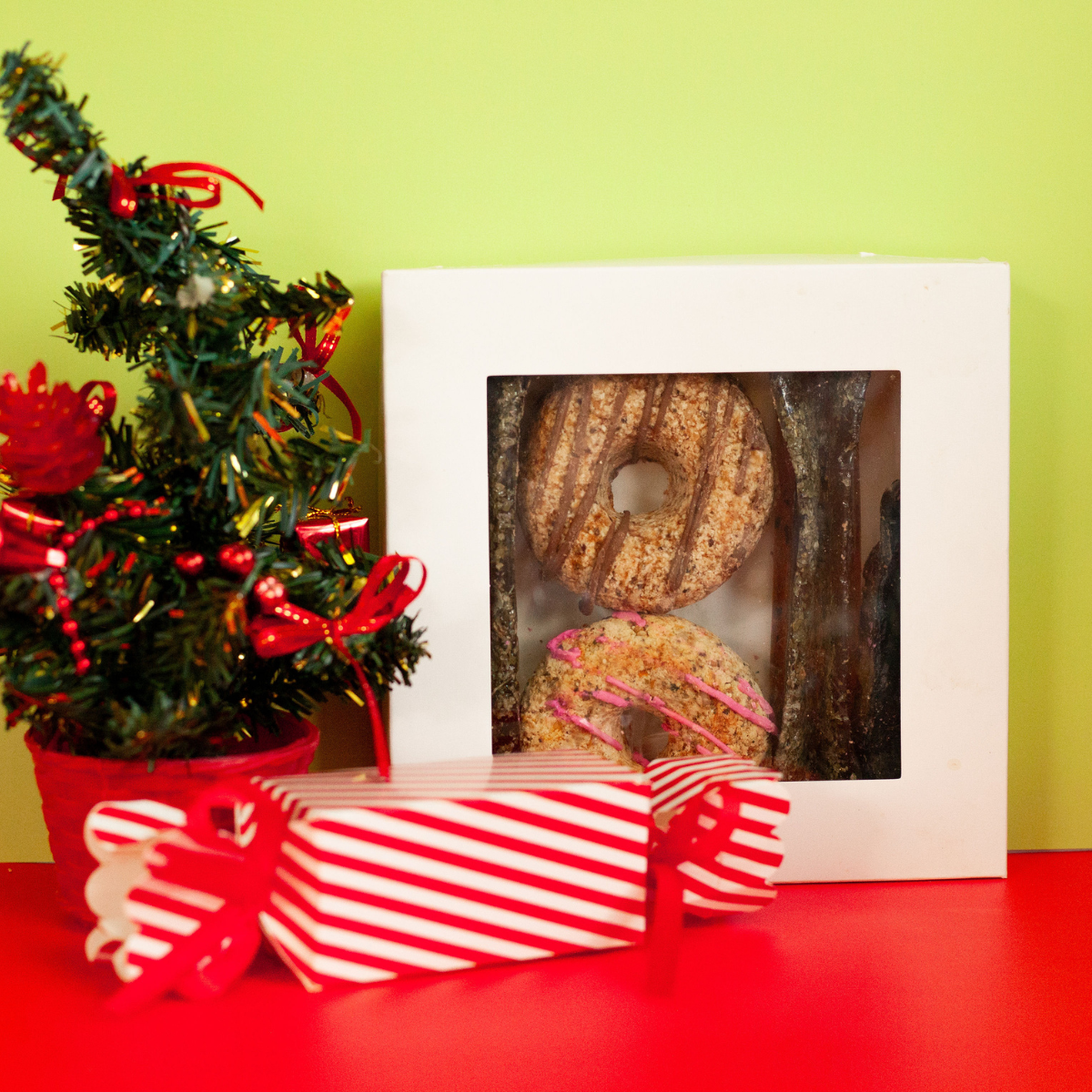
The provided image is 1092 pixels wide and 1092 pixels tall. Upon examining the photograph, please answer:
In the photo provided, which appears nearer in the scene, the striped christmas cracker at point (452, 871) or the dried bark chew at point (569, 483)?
the striped christmas cracker at point (452, 871)

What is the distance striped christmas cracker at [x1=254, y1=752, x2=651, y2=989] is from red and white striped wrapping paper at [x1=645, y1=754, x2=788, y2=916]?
0.06m

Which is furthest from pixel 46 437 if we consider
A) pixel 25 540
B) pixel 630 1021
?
pixel 630 1021

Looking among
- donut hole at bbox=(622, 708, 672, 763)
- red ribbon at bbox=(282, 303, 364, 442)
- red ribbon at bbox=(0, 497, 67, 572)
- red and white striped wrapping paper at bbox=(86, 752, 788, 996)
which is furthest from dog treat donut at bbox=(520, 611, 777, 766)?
red ribbon at bbox=(0, 497, 67, 572)

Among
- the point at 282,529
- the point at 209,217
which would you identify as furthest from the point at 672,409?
the point at 209,217

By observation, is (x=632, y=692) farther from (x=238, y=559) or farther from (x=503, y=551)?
(x=238, y=559)

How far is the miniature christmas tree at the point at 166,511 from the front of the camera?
1.92ft

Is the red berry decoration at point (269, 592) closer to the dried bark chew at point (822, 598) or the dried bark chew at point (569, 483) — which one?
the dried bark chew at point (569, 483)

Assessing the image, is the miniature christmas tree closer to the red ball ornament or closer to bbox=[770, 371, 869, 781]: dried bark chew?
the red ball ornament

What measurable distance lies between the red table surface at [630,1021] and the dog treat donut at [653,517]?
26 centimetres

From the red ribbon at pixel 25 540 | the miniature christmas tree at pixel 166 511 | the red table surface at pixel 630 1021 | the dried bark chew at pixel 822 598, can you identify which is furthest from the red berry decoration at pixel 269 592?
the dried bark chew at pixel 822 598

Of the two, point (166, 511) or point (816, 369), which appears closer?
point (166, 511)

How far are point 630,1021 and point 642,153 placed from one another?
26.6 inches

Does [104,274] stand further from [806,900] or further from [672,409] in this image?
[806,900]

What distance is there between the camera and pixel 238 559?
2.01 feet
